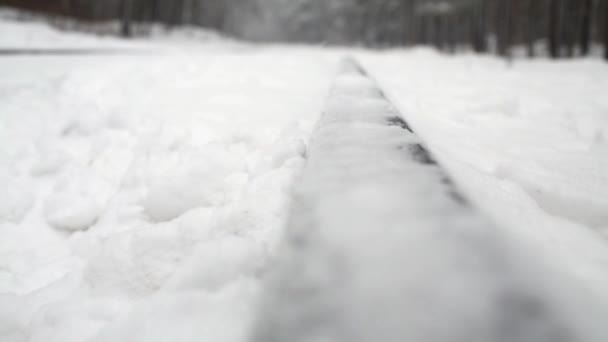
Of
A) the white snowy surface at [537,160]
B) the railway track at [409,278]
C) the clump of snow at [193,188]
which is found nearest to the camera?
the railway track at [409,278]

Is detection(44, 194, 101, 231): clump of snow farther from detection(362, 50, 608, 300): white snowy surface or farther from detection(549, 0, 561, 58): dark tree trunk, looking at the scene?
detection(549, 0, 561, 58): dark tree trunk

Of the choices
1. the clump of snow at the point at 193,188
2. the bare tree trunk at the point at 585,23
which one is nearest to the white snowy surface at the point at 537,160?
the clump of snow at the point at 193,188

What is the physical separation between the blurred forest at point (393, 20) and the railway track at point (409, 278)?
10083 millimetres

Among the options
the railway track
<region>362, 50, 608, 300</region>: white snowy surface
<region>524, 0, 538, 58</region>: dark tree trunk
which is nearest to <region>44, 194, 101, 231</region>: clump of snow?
the railway track

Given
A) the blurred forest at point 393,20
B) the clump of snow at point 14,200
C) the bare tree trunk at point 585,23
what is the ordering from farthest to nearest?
the blurred forest at point 393,20, the bare tree trunk at point 585,23, the clump of snow at point 14,200

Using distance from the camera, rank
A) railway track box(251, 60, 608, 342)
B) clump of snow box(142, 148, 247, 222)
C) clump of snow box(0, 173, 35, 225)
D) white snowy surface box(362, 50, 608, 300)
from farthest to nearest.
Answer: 1. clump of snow box(0, 173, 35, 225)
2. clump of snow box(142, 148, 247, 222)
3. white snowy surface box(362, 50, 608, 300)
4. railway track box(251, 60, 608, 342)

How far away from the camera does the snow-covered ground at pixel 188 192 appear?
0.63m

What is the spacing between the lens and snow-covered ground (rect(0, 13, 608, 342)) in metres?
0.63

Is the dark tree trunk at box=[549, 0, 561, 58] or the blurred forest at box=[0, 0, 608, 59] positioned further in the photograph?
the blurred forest at box=[0, 0, 608, 59]

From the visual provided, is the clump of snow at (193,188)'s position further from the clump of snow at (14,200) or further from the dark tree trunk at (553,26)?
the dark tree trunk at (553,26)

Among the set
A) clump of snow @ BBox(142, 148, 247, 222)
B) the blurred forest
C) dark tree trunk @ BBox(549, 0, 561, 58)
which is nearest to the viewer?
clump of snow @ BBox(142, 148, 247, 222)

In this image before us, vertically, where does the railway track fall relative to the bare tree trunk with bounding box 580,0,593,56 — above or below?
below

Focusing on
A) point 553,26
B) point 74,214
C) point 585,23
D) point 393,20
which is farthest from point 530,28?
point 393,20

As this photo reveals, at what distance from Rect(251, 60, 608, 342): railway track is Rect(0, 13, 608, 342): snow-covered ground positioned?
0.25 ft
